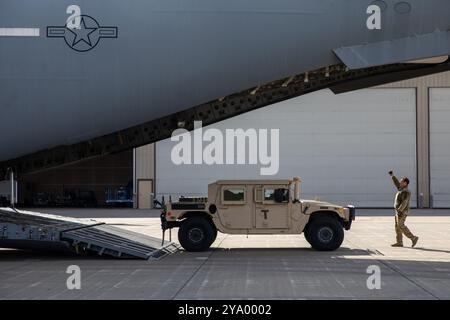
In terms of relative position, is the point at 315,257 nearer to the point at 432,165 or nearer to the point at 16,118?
the point at 16,118

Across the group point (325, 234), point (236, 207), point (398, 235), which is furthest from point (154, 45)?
point (398, 235)

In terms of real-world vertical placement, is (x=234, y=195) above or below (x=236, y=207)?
above

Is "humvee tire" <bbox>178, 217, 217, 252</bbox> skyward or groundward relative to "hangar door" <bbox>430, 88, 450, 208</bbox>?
groundward

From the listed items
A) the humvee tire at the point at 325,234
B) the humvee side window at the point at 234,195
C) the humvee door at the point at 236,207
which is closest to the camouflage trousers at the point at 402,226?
the humvee tire at the point at 325,234

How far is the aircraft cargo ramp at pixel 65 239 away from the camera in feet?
41.3

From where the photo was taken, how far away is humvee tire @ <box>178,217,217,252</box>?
48.3 ft

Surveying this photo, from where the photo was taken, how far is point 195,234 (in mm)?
14773

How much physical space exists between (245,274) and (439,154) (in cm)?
3241

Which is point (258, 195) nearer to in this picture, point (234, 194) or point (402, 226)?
point (234, 194)

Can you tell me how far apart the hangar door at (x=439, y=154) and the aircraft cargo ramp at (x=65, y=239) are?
29825 mm

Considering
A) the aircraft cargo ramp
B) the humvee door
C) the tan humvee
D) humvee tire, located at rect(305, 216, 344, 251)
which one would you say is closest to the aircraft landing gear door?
the tan humvee

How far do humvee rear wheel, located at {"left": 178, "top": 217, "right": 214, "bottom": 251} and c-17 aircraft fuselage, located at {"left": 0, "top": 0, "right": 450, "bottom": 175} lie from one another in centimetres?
347

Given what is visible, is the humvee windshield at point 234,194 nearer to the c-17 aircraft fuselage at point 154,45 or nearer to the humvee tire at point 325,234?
the humvee tire at point 325,234

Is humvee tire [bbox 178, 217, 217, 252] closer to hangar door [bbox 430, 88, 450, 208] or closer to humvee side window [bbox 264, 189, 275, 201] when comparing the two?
humvee side window [bbox 264, 189, 275, 201]
